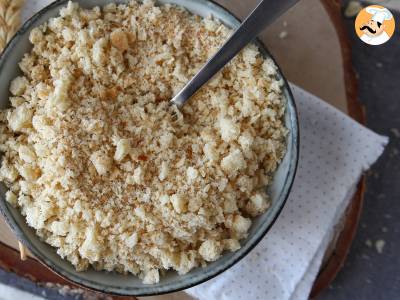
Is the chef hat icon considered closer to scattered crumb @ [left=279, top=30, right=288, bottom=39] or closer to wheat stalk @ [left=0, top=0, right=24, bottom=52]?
scattered crumb @ [left=279, top=30, right=288, bottom=39]

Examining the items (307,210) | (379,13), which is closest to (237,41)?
(307,210)

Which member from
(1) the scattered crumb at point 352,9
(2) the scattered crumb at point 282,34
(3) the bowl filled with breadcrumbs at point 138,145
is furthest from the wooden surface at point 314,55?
(3) the bowl filled with breadcrumbs at point 138,145

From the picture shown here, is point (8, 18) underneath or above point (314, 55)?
above

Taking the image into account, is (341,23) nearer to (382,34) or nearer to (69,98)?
(382,34)

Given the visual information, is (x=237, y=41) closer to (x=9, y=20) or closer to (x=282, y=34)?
(x=282, y=34)

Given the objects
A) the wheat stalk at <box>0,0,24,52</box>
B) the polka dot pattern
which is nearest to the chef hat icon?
the polka dot pattern
